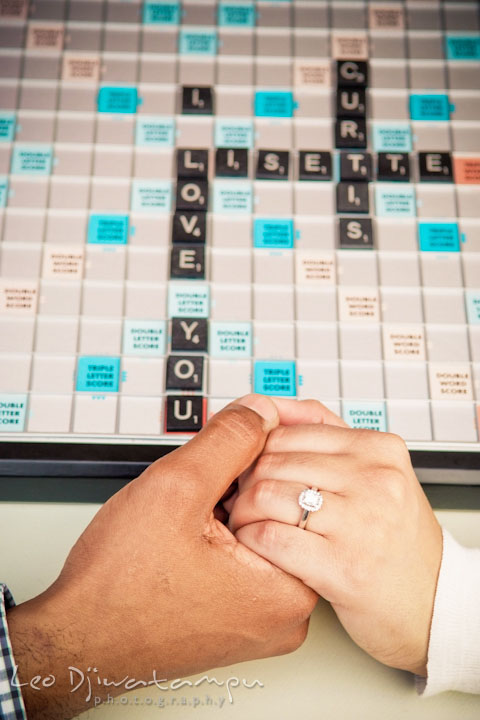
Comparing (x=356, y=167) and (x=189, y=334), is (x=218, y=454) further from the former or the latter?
(x=356, y=167)

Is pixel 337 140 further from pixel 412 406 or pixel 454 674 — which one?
pixel 454 674

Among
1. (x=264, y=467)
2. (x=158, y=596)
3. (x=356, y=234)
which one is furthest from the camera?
(x=356, y=234)

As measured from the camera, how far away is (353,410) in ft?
3.33

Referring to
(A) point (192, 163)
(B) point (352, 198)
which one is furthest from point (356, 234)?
(A) point (192, 163)

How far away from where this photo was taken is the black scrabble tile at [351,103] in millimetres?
1163

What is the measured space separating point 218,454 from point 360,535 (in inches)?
7.9

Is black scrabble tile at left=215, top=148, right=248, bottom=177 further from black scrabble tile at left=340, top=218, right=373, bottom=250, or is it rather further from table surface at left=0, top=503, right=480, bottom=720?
table surface at left=0, top=503, right=480, bottom=720

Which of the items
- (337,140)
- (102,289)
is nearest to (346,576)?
(102,289)

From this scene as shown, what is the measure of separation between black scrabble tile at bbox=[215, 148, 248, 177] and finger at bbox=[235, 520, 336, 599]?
0.65 metres

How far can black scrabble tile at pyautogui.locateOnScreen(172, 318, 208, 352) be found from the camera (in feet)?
3.36

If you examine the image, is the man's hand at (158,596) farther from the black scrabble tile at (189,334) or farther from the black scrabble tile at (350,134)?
the black scrabble tile at (350,134)

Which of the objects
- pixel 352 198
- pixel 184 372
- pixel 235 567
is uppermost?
pixel 352 198

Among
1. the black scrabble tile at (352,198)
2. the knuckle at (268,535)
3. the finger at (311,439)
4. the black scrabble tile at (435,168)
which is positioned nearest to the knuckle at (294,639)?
the knuckle at (268,535)

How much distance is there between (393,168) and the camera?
1.13 metres
